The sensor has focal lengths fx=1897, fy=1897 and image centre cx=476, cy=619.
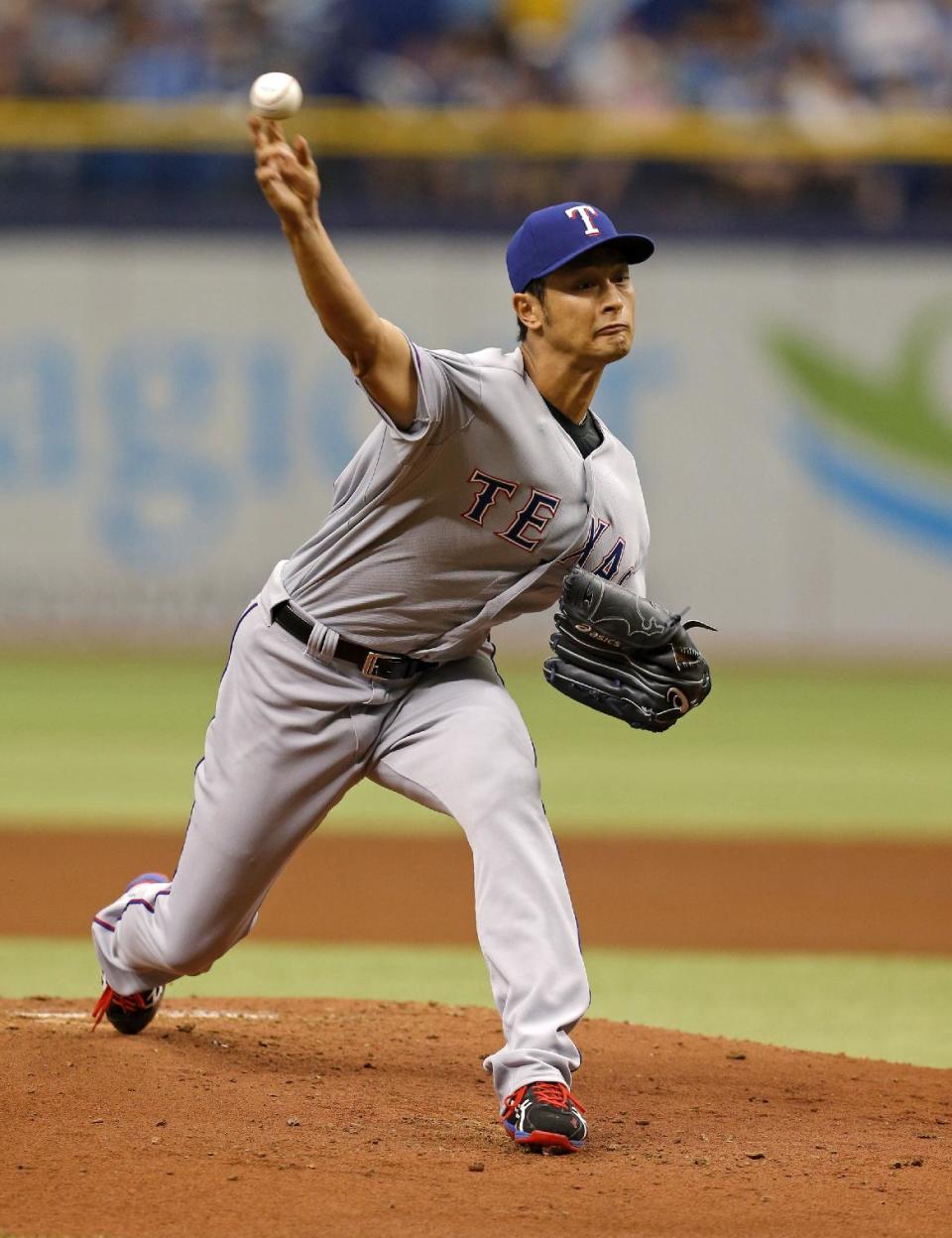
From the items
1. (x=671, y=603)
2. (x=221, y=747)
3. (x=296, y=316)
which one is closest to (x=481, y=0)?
(x=296, y=316)

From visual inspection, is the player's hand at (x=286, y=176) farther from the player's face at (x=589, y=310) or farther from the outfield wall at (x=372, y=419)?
the outfield wall at (x=372, y=419)

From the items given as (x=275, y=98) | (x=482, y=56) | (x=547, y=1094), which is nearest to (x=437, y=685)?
(x=547, y=1094)

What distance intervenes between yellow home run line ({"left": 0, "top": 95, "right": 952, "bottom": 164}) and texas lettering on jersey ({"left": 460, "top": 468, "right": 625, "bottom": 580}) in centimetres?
1163

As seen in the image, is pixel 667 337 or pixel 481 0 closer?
pixel 667 337

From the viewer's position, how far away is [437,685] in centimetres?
411

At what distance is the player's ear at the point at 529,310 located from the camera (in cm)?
399

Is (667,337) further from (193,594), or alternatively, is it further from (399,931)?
(399,931)

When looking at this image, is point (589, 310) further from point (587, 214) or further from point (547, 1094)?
point (547, 1094)

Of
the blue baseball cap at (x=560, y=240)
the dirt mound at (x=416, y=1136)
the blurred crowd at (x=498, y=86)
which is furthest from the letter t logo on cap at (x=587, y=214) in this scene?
the blurred crowd at (x=498, y=86)

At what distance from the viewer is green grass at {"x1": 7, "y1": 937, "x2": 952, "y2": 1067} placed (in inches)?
204

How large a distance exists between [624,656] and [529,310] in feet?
2.49

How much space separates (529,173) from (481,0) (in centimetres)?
277

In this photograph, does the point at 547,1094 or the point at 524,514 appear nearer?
the point at 547,1094

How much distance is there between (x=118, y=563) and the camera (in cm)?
1498
